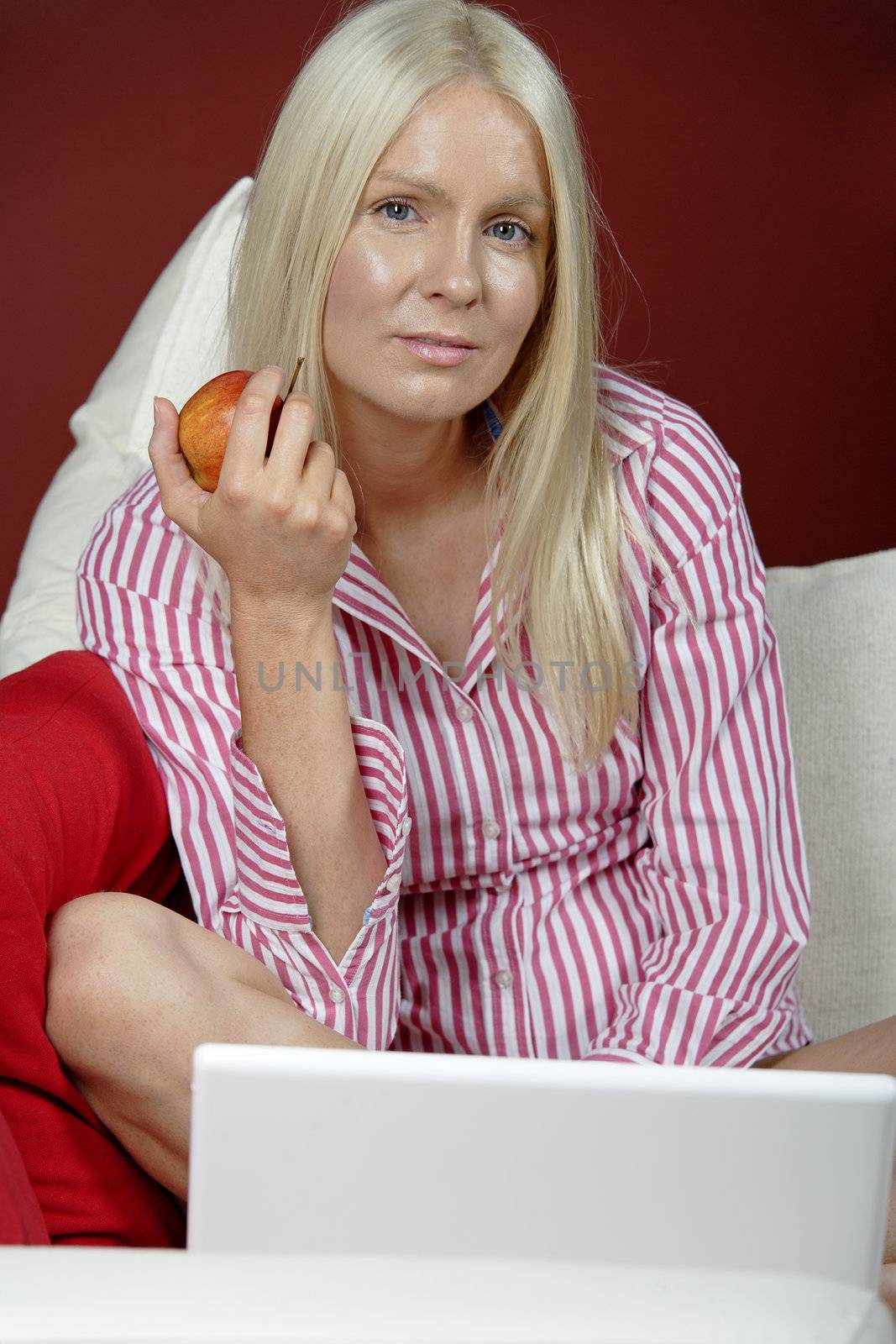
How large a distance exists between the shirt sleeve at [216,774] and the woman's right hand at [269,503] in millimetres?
158

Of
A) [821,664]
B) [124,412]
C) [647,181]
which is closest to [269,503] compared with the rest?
[821,664]

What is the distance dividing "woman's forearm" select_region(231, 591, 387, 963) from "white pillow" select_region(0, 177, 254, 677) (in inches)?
25.4

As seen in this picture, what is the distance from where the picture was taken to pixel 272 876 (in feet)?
4.01

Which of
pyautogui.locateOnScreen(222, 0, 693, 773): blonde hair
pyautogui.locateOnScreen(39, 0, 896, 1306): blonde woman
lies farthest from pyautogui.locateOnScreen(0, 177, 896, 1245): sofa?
pyautogui.locateOnScreen(222, 0, 693, 773): blonde hair

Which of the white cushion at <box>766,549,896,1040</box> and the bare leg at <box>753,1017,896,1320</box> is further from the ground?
the white cushion at <box>766,549,896,1040</box>

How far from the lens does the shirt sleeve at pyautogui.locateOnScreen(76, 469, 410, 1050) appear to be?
124cm

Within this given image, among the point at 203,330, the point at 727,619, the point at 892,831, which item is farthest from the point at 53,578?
the point at 892,831

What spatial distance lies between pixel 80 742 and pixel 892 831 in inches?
33.7

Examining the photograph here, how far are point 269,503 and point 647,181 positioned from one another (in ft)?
5.01

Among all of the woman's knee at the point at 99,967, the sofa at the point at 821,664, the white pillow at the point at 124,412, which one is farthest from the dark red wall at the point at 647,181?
the woman's knee at the point at 99,967

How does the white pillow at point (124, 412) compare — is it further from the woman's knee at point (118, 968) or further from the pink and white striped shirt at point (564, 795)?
the woman's knee at point (118, 968)

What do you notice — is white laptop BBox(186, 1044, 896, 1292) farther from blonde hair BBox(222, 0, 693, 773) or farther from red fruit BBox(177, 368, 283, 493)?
blonde hair BBox(222, 0, 693, 773)

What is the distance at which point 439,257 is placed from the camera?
1.26 m

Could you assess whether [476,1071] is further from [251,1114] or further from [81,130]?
[81,130]
